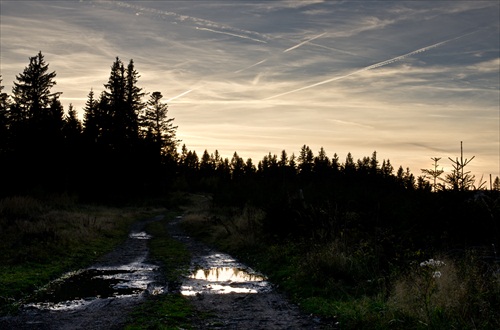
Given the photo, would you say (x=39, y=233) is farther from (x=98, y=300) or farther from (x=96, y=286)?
(x=98, y=300)

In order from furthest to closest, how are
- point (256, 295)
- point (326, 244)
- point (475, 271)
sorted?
point (326, 244) < point (256, 295) < point (475, 271)

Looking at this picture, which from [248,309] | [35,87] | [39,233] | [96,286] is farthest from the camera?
[35,87]

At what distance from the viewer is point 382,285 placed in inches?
383

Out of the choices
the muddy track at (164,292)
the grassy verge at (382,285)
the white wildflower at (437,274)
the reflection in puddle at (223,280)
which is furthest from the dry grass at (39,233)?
the white wildflower at (437,274)

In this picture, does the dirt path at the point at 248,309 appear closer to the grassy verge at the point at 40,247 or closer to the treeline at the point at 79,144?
the grassy verge at the point at 40,247

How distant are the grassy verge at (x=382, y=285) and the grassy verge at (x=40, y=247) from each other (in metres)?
6.37

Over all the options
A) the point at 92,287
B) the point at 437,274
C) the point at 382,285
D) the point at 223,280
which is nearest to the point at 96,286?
the point at 92,287

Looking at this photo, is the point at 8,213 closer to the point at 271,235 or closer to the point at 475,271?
the point at 271,235

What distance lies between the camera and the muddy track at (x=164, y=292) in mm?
7957

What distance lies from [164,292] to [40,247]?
25.1 feet

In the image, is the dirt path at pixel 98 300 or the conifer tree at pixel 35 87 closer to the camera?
the dirt path at pixel 98 300

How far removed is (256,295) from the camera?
34.6 feet

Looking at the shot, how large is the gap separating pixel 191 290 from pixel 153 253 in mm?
7397

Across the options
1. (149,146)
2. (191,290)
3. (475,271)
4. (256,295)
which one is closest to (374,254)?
(256,295)
